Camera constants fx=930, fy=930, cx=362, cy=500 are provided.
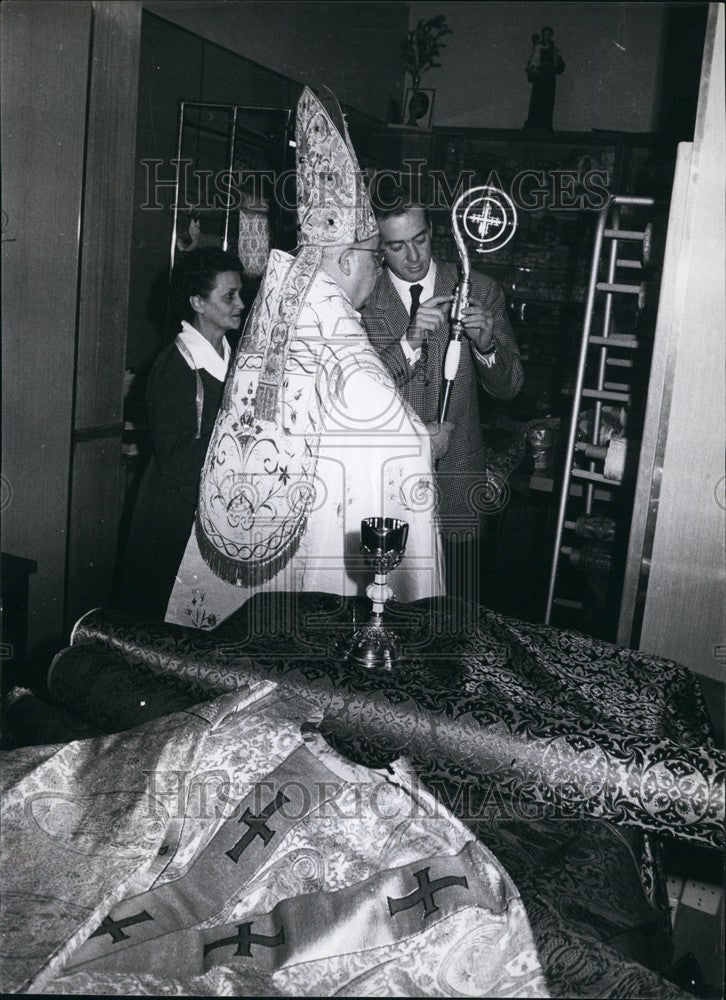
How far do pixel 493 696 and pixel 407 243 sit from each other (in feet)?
3.01

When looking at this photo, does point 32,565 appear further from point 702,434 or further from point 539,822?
point 702,434

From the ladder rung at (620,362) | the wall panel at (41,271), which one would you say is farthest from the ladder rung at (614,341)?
the wall panel at (41,271)

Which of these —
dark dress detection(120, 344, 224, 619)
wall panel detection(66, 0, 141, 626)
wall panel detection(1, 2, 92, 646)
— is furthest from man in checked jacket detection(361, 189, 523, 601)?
wall panel detection(1, 2, 92, 646)

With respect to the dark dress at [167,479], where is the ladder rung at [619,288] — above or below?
above

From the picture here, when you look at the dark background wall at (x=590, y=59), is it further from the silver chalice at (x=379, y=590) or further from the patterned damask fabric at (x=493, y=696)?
the patterned damask fabric at (x=493, y=696)

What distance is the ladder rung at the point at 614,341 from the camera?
1.93 metres

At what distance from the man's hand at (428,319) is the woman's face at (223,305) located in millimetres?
383

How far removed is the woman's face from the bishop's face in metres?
0.34

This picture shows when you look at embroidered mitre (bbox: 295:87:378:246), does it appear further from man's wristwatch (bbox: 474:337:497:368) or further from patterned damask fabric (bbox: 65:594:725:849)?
patterned damask fabric (bbox: 65:594:725:849)

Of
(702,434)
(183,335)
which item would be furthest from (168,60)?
(702,434)

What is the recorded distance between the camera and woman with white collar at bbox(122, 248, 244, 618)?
203cm

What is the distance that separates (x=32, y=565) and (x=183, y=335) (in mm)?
623

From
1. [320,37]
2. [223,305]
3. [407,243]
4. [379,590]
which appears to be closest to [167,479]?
[223,305]

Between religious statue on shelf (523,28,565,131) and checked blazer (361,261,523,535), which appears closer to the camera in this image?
religious statue on shelf (523,28,565,131)
